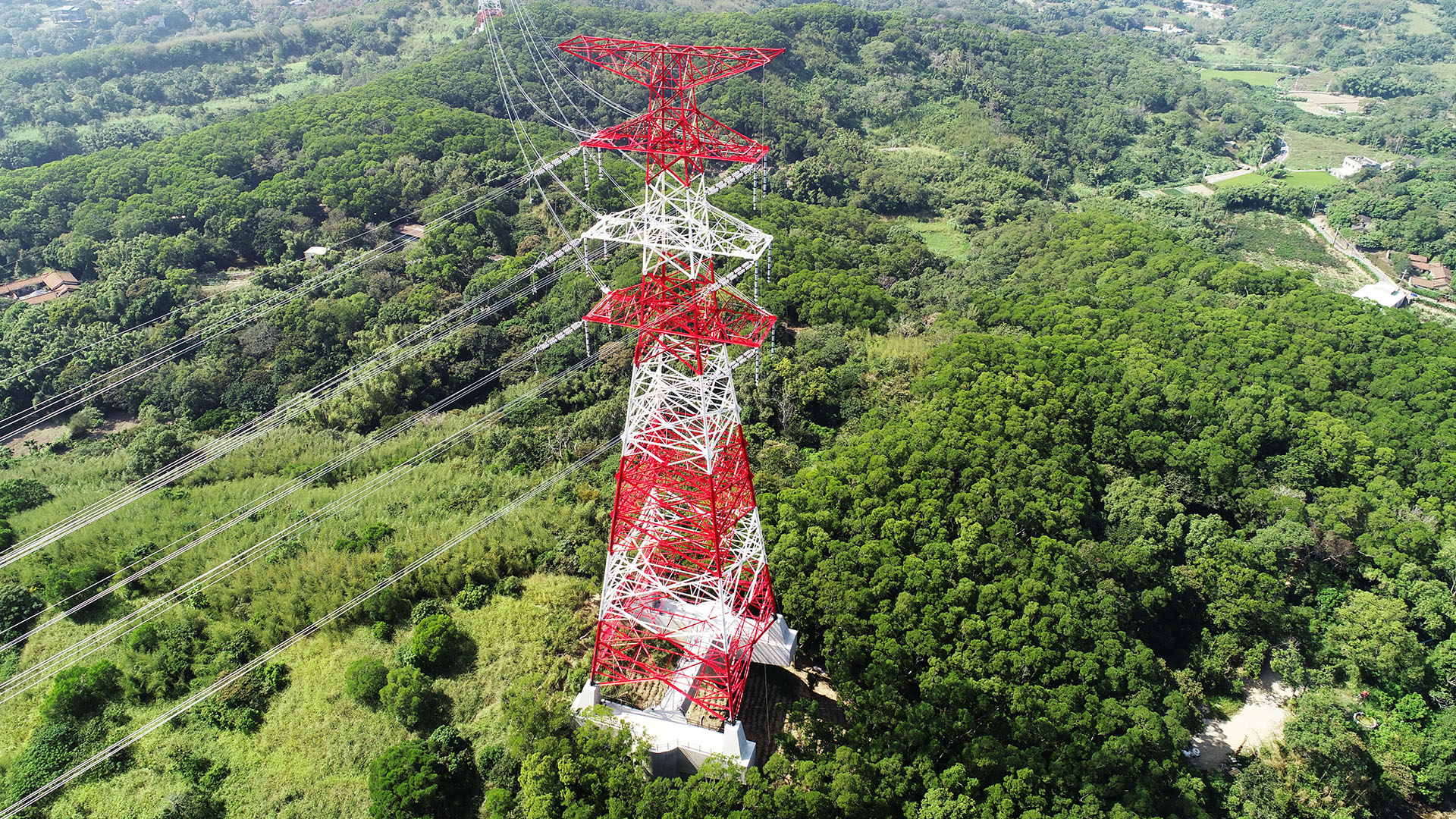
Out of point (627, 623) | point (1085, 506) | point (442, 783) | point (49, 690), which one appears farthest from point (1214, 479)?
point (49, 690)

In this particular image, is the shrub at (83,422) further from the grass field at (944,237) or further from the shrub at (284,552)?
the grass field at (944,237)

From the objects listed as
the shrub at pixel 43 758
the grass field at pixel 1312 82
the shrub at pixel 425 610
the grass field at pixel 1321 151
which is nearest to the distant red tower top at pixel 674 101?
the shrub at pixel 425 610

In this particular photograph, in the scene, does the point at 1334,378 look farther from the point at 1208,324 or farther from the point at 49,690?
the point at 49,690

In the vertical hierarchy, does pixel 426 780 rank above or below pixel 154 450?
above

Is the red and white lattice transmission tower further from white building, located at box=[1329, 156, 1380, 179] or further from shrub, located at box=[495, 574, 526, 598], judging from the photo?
white building, located at box=[1329, 156, 1380, 179]

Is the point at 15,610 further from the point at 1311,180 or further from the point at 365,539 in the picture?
the point at 1311,180

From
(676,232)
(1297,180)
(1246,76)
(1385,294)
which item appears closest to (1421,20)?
(1246,76)
